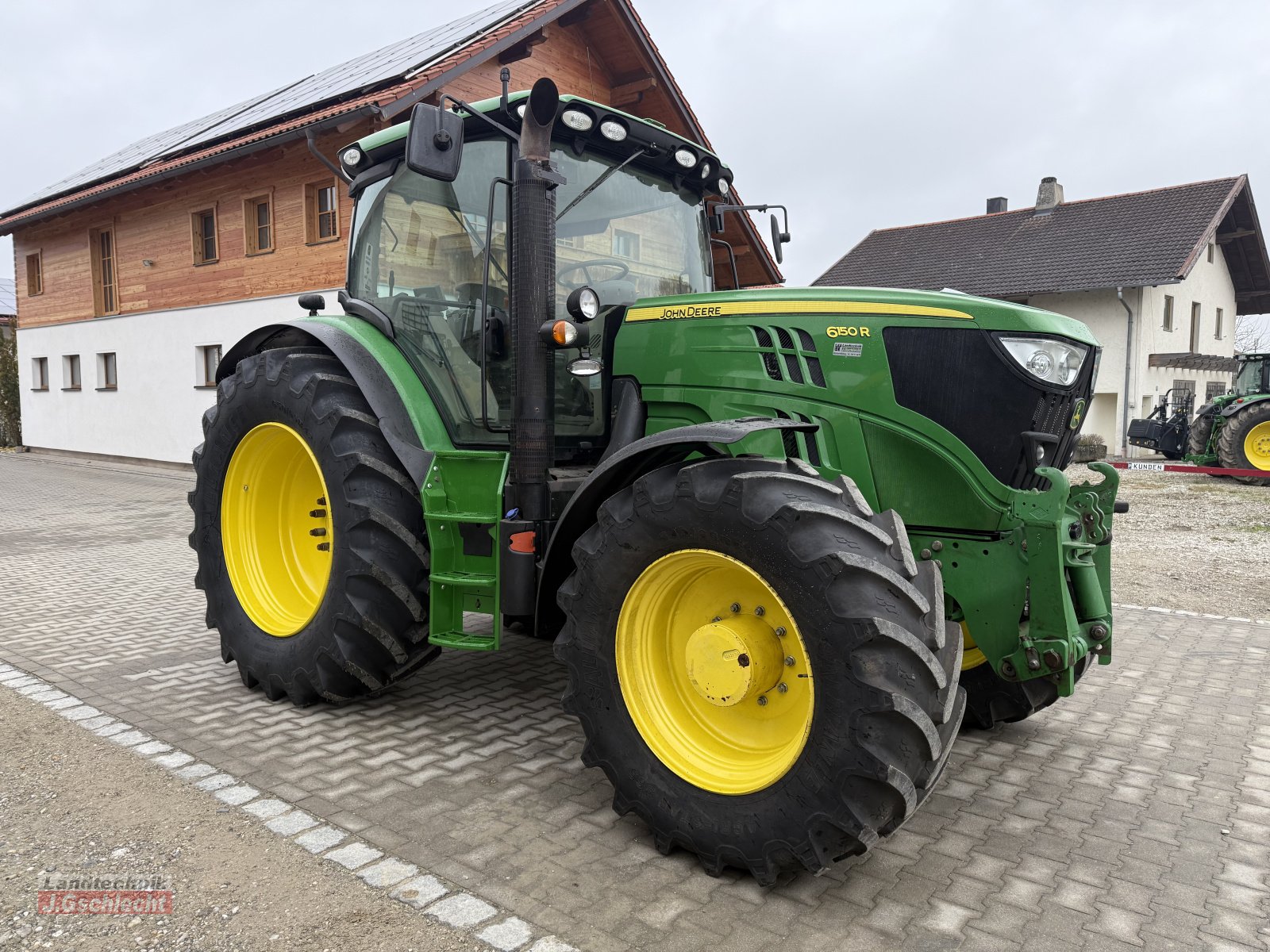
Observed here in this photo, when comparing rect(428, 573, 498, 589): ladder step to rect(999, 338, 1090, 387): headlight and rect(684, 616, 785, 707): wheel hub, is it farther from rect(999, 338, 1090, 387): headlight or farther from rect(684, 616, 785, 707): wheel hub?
rect(999, 338, 1090, 387): headlight

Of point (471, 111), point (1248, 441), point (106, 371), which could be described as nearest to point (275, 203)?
point (106, 371)

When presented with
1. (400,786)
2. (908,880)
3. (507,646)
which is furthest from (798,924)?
(507,646)

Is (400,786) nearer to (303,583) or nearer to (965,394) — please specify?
(303,583)

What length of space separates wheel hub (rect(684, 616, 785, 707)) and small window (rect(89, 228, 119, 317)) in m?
18.6

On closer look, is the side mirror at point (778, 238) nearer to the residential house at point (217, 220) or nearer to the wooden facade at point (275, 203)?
the residential house at point (217, 220)

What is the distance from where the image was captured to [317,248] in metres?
13.9

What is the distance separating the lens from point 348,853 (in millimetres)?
2914

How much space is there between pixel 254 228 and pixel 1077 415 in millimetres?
14533

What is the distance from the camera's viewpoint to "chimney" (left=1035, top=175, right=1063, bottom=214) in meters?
24.4

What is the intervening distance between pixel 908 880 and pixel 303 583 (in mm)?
3126

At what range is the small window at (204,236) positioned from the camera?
52.7ft

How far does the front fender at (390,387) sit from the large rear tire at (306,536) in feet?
0.24

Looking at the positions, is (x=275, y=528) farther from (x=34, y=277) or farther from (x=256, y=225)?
(x=34, y=277)

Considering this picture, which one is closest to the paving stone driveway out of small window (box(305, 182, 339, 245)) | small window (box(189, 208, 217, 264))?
small window (box(305, 182, 339, 245))
